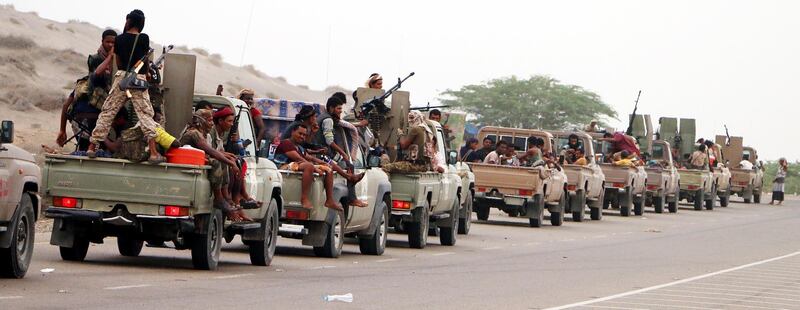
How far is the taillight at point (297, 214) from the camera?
19.9 meters

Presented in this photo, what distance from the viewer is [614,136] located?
42.6 meters

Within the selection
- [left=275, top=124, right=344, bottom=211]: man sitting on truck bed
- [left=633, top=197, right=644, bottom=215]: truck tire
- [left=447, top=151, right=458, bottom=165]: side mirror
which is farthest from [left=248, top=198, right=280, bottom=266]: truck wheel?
[left=633, top=197, right=644, bottom=215]: truck tire

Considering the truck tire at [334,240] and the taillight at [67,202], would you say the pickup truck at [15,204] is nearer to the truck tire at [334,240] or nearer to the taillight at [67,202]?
the taillight at [67,202]

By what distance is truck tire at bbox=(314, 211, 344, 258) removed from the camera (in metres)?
20.6

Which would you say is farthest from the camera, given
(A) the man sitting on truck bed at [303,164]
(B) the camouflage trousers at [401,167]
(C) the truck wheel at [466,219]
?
(C) the truck wheel at [466,219]

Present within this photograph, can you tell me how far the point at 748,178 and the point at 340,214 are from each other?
142ft

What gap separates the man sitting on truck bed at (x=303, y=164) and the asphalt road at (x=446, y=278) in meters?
0.78

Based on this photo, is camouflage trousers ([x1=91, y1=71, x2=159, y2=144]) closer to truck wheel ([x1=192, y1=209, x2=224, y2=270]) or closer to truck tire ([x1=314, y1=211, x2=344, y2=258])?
truck wheel ([x1=192, y1=209, x2=224, y2=270])

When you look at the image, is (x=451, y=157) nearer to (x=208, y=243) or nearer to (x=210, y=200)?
(x=208, y=243)

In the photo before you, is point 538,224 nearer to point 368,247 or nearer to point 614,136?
point 614,136

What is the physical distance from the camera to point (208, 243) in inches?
680

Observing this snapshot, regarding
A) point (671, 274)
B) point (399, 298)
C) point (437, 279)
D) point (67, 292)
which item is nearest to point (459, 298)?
point (399, 298)

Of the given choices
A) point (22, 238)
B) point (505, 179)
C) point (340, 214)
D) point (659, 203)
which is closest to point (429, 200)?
point (340, 214)

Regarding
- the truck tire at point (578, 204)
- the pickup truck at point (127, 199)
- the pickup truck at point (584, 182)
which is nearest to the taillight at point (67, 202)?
the pickup truck at point (127, 199)
